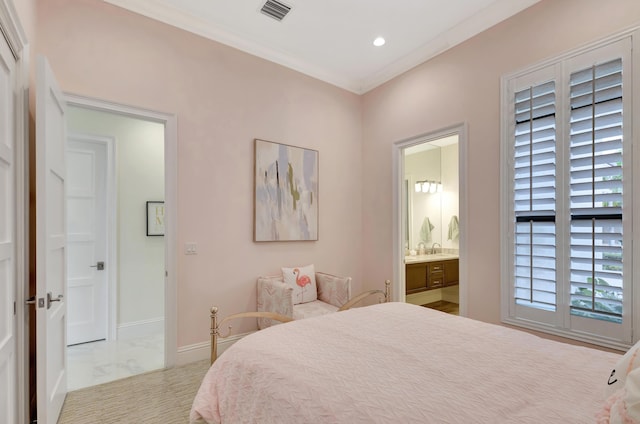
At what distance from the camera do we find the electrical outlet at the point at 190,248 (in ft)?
10.1

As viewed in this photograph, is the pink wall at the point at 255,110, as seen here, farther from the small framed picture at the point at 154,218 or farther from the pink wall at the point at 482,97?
the small framed picture at the point at 154,218

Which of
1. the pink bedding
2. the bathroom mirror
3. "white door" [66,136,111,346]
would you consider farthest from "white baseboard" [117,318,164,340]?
the bathroom mirror

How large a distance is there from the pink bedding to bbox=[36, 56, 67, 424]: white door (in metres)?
0.90

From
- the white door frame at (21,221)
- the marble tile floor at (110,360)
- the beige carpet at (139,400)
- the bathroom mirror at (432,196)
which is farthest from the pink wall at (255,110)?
the bathroom mirror at (432,196)

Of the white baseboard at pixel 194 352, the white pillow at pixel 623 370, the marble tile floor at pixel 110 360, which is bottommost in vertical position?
the marble tile floor at pixel 110 360

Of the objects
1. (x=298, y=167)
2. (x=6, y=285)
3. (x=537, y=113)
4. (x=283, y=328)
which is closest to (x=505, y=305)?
(x=537, y=113)

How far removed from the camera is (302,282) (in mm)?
3604

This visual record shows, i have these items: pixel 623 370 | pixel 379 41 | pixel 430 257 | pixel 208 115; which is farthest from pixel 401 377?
pixel 430 257

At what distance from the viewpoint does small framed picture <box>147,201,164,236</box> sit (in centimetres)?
406

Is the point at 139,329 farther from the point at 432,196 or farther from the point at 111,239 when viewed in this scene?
the point at 432,196

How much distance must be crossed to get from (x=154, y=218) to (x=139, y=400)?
2219 millimetres

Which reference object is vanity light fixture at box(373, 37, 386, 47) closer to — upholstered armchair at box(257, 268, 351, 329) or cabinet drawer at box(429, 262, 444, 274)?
upholstered armchair at box(257, 268, 351, 329)

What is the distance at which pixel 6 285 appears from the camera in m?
1.65

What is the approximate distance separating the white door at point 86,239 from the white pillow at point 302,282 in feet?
6.90
